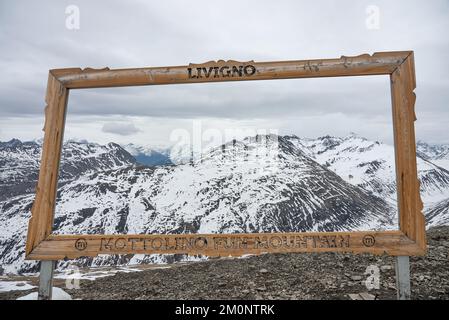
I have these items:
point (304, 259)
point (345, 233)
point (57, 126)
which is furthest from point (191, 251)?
point (304, 259)

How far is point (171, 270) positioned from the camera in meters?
13.2

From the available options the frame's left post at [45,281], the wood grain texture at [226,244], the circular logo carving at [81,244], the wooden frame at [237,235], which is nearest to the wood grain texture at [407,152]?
the wooden frame at [237,235]

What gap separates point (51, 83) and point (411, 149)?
27.5ft

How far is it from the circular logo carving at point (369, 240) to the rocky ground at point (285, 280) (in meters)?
2.27

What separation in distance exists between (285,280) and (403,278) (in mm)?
4027

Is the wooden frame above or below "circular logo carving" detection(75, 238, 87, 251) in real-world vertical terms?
above

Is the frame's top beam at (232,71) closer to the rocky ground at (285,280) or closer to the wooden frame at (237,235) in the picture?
the wooden frame at (237,235)

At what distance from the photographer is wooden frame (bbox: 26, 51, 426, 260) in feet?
21.4

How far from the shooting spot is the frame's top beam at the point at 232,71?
22.6ft

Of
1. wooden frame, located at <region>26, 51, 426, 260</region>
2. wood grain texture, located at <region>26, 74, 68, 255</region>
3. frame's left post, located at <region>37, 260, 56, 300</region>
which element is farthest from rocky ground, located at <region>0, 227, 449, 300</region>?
wood grain texture, located at <region>26, 74, 68, 255</region>

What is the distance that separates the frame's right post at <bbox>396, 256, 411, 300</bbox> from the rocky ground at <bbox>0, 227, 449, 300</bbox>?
1540 mm

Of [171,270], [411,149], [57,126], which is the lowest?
[171,270]

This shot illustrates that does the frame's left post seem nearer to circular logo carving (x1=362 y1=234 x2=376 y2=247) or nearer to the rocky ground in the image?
the rocky ground
